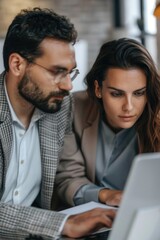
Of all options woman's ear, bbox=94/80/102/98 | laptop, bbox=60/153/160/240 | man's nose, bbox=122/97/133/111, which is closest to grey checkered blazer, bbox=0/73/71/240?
woman's ear, bbox=94/80/102/98

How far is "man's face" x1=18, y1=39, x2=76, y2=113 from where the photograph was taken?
5.45 feet

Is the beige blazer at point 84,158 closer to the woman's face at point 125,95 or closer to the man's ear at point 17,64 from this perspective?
the woman's face at point 125,95

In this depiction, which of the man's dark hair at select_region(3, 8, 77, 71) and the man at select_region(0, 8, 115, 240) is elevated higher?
the man's dark hair at select_region(3, 8, 77, 71)

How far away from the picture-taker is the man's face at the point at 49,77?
166cm

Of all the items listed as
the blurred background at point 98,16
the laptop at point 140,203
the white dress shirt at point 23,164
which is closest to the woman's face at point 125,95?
the white dress shirt at point 23,164

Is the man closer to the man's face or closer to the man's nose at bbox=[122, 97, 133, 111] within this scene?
the man's face

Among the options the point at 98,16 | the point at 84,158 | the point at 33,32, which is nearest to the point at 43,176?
the point at 84,158

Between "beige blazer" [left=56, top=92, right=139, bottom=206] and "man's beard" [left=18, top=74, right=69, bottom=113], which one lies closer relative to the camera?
"man's beard" [left=18, top=74, right=69, bottom=113]

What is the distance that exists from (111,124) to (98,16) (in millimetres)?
4227

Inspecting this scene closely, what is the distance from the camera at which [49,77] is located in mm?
1667

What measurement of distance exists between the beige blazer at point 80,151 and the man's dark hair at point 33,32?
30 cm

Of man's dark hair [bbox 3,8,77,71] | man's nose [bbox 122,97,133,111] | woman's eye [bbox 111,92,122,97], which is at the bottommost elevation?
man's nose [bbox 122,97,133,111]

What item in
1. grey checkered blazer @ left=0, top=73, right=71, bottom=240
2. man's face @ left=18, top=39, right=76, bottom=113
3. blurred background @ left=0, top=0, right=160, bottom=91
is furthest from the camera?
blurred background @ left=0, top=0, right=160, bottom=91

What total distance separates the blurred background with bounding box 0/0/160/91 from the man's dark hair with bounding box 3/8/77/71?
3511 millimetres
